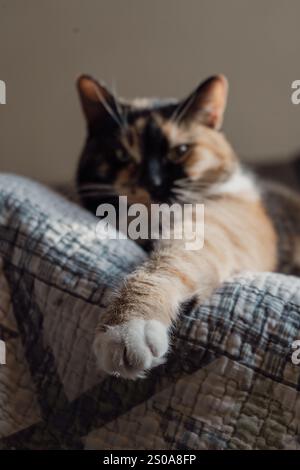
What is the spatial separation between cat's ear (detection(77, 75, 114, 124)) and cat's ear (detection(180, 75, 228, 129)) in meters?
0.19

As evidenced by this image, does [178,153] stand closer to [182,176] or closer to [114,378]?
[182,176]

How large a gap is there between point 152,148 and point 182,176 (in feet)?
0.31

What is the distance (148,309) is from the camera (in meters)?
0.89

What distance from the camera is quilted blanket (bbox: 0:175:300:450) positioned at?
2.74 feet

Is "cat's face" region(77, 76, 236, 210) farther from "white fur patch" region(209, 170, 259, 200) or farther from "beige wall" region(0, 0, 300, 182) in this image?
"beige wall" region(0, 0, 300, 182)

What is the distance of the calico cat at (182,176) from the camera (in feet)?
3.40

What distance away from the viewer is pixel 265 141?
78.1 inches

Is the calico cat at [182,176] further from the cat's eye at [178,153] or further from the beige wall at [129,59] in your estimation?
the beige wall at [129,59]

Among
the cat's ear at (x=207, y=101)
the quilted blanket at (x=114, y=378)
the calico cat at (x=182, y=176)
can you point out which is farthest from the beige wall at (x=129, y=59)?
the quilted blanket at (x=114, y=378)

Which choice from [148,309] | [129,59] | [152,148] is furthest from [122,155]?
[129,59]

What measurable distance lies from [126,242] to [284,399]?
430mm

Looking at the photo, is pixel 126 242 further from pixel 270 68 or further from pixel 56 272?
pixel 270 68

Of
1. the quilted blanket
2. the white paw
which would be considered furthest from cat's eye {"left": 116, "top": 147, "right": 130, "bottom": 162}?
the white paw
